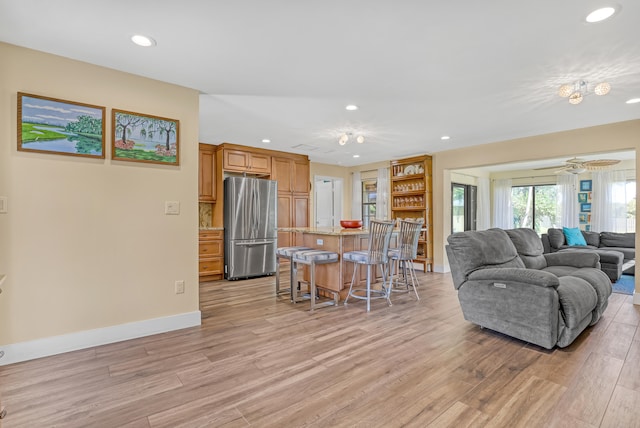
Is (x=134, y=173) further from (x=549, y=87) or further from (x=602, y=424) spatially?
(x=549, y=87)

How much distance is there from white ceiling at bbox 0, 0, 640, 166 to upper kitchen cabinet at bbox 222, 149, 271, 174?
1638 millimetres

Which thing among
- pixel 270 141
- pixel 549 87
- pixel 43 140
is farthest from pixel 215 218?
pixel 549 87

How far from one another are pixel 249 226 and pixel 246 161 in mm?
1240

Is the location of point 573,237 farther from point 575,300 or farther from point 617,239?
point 575,300

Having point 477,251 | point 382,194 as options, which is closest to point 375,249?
point 477,251

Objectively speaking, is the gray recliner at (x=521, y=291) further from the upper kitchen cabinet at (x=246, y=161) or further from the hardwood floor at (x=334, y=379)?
the upper kitchen cabinet at (x=246, y=161)

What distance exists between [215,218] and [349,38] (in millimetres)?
4181

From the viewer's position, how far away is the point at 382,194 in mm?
7125

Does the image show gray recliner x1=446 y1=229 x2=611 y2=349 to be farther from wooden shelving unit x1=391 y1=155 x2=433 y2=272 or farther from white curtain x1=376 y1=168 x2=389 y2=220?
white curtain x1=376 y1=168 x2=389 y2=220

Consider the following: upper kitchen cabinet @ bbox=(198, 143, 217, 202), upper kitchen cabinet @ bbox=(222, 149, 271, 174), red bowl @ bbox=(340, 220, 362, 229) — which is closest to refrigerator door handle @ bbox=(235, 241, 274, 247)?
upper kitchen cabinet @ bbox=(198, 143, 217, 202)

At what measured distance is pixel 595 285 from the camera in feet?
9.78

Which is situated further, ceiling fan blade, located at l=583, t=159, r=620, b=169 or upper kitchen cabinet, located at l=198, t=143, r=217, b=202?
upper kitchen cabinet, located at l=198, t=143, r=217, b=202

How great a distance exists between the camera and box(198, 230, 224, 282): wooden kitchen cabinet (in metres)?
5.17

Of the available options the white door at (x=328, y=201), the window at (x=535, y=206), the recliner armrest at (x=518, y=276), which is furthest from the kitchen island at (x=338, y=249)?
the window at (x=535, y=206)
